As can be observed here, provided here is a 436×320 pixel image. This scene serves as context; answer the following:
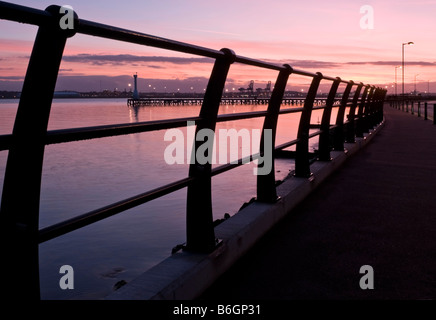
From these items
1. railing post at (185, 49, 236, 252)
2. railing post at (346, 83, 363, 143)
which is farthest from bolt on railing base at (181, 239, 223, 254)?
railing post at (346, 83, 363, 143)

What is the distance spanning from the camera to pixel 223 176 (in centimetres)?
2995

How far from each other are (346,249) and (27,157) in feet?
8.91

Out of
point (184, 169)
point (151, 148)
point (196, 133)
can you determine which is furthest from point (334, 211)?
point (151, 148)

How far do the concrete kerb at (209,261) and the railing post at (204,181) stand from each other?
98 mm

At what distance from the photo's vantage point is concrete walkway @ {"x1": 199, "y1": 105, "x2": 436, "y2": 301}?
10.2ft

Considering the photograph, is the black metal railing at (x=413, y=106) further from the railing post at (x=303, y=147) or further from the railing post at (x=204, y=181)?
the railing post at (x=204, y=181)

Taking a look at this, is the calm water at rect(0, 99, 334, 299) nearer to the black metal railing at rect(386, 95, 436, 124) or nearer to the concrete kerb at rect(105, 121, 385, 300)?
the black metal railing at rect(386, 95, 436, 124)

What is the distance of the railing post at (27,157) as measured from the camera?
6.08 ft

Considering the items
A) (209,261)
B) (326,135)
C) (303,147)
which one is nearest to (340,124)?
(326,135)

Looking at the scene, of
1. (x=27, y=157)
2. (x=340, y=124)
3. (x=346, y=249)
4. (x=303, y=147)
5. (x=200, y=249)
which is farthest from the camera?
(x=340, y=124)

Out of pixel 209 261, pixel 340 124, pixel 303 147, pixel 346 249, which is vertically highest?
pixel 340 124

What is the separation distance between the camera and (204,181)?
3.40 meters

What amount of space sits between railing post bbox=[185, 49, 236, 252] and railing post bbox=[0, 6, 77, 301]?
1.51 meters

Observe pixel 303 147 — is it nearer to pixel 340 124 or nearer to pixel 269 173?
pixel 269 173
